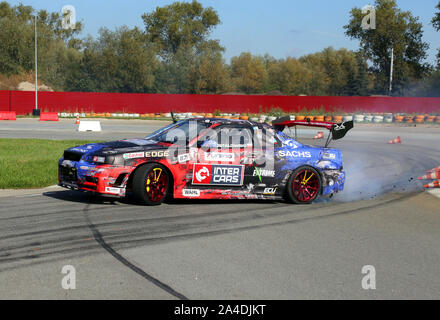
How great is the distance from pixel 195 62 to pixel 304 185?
2677 inches

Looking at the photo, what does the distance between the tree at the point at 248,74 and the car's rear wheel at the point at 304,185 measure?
7502 centimetres

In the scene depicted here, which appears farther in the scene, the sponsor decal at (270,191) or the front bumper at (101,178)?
the sponsor decal at (270,191)

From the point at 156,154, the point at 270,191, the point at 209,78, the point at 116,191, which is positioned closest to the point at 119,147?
the point at 156,154

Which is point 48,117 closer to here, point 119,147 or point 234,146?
point 119,147

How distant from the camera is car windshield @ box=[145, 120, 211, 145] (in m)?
9.49

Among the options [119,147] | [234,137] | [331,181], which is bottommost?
[331,181]

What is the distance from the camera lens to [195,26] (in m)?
94.2

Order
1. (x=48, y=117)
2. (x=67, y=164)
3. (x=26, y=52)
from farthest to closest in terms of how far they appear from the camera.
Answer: (x=26, y=52) < (x=48, y=117) < (x=67, y=164)

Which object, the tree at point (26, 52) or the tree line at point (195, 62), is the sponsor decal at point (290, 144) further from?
the tree at point (26, 52)

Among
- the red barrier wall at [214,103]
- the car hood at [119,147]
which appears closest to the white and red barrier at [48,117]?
the red barrier wall at [214,103]

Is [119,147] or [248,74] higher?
[248,74]

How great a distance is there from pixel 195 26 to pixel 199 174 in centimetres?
8768

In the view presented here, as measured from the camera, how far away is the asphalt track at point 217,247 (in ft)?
16.8

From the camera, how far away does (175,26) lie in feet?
304
